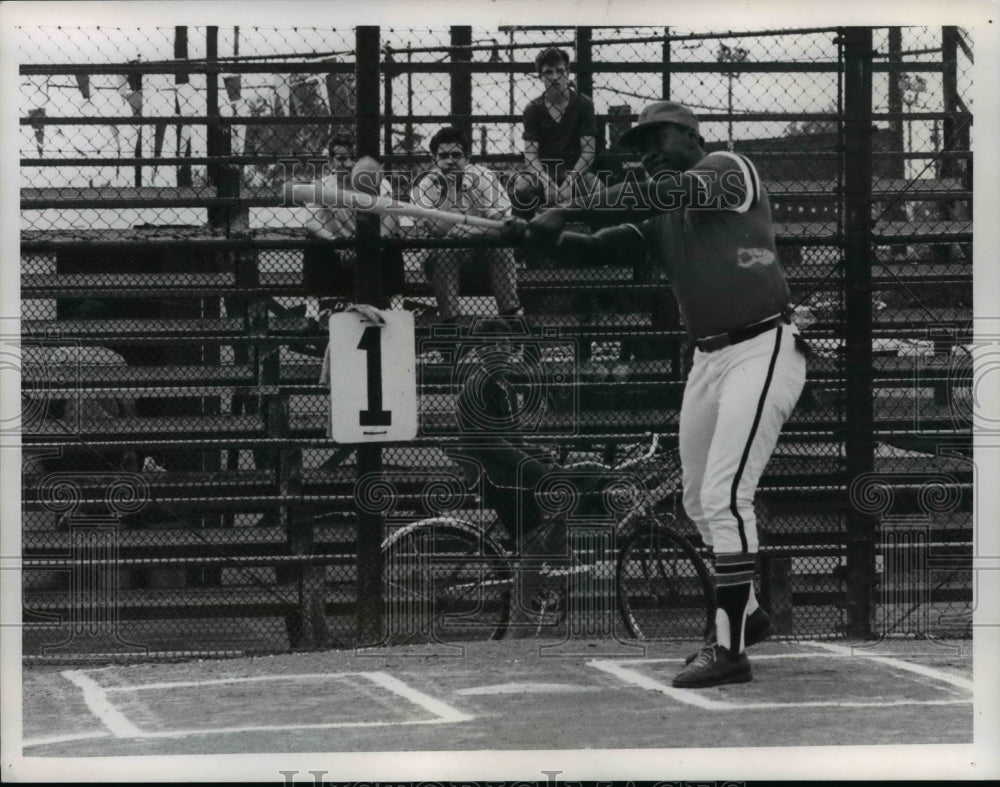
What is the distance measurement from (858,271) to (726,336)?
1586mm

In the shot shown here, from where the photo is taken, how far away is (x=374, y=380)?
759cm

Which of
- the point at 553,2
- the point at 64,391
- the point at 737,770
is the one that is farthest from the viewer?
the point at 64,391

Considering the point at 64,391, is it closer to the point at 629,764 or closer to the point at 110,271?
the point at 110,271

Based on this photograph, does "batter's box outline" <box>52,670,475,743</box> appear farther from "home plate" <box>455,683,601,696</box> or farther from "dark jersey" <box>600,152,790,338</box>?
"dark jersey" <box>600,152,790,338</box>

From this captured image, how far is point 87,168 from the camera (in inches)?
322

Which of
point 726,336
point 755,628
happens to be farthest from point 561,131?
point 755,628

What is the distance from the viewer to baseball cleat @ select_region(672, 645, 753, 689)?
268 inches

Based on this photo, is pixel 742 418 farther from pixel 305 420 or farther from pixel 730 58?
pixel 305 420

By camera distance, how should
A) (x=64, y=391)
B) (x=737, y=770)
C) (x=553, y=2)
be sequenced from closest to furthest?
(x=737, y=770) < (x=553, y=2) < (x=64, y=391)

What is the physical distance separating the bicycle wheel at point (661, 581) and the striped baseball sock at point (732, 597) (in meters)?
0.97

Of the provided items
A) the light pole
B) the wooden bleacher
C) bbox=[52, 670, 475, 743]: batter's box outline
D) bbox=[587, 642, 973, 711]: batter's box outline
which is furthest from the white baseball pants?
the light pole

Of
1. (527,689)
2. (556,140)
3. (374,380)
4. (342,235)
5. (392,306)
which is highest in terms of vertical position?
(556,140)

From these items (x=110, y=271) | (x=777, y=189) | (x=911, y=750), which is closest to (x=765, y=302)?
(x=777, y=189)

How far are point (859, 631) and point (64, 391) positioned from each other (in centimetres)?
439
